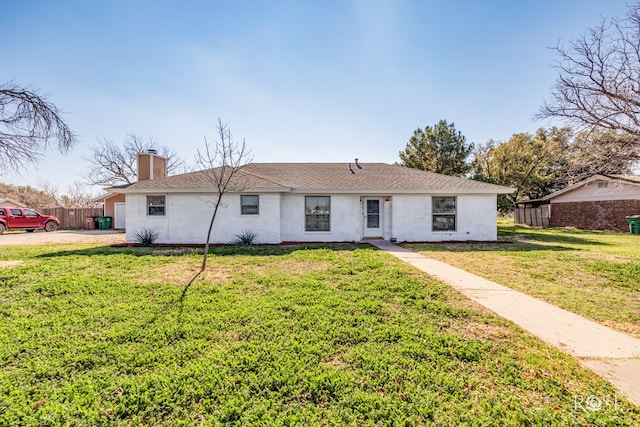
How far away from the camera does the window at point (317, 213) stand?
12.6 metres

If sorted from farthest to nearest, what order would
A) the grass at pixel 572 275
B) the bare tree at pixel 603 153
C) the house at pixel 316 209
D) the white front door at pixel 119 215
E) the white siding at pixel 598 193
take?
the white front door at pixel 119 215, the white siding at pixel 598 193, the house at pixel 316 209, the bare tree at pixel 603 153, the grass at pixel 572 275

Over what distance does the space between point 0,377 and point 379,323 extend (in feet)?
13.8

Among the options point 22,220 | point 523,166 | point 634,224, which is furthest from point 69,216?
point 523,166

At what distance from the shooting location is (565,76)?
6418 millimetres

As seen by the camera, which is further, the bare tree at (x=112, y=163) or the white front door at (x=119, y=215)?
the bare tree at (x=112, y=163)

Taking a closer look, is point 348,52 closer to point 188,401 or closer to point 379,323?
point 379,323

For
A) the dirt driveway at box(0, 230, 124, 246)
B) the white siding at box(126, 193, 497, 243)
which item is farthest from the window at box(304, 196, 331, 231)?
the dirt driveway at box(0, 230, 124, 246)

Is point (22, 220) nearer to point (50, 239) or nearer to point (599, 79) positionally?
point (50, 239)

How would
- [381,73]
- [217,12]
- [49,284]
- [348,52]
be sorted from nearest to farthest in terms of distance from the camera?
[49,284] < [217,12] < [348,52] < [381,73]

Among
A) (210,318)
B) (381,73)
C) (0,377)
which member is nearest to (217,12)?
(381,73)

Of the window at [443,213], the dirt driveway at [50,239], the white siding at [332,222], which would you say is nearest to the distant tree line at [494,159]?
the window at [443,213]

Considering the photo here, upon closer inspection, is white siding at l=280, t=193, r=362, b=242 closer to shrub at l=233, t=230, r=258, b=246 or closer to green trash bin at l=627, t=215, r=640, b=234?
shrub at l=233, t=230, r=258, b=246

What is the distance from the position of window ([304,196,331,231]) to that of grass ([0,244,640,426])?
6.86 metres

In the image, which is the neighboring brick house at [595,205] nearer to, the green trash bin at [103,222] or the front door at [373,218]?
the front door at [373,218]
